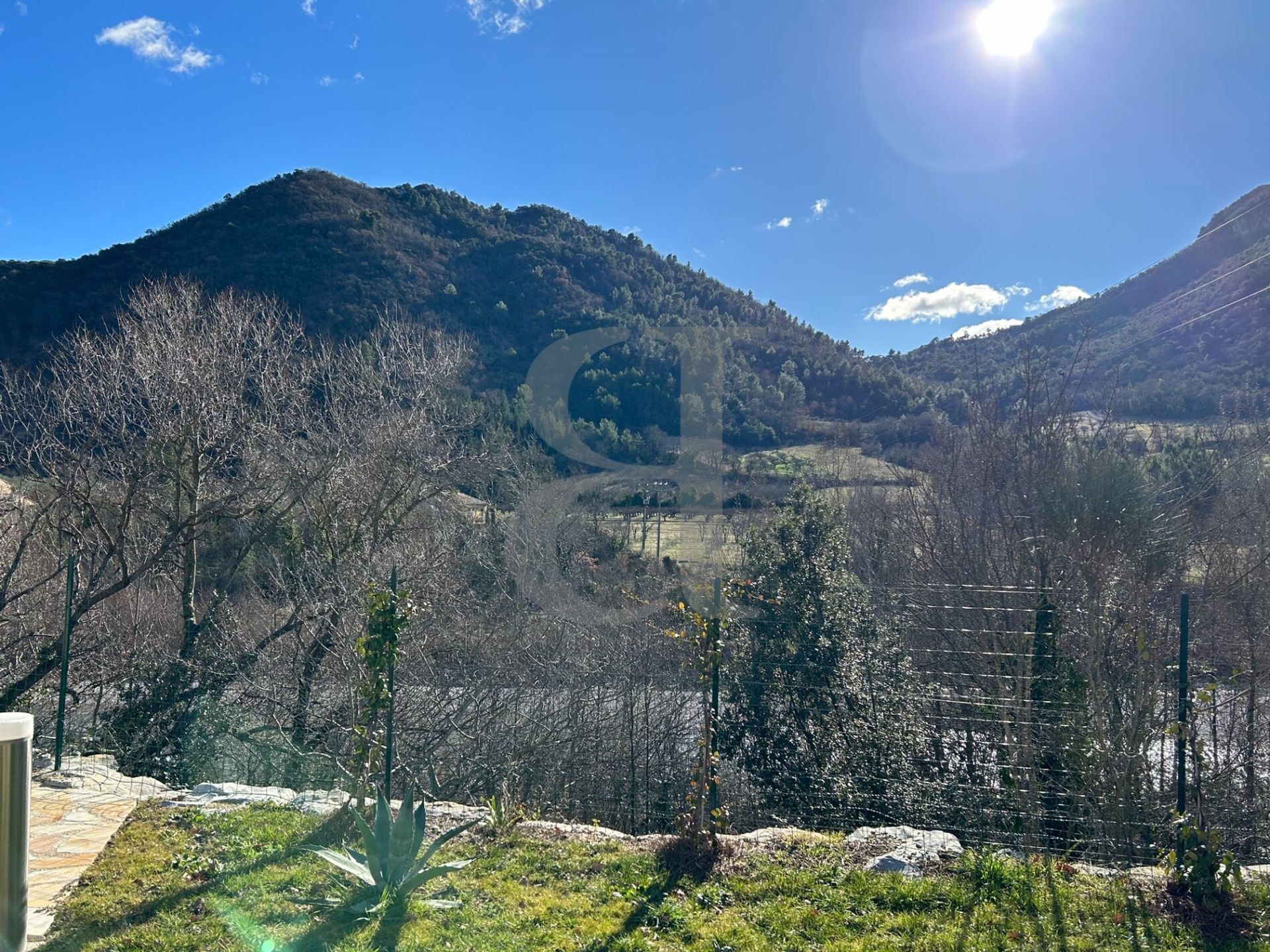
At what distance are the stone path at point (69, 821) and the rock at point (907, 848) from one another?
4.15 meters

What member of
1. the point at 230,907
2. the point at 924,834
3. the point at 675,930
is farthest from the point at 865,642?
the point at 230,907

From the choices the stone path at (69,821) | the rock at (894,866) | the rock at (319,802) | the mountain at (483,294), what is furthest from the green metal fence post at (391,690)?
the mountain at (483,294)

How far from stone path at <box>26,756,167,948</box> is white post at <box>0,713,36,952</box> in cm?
35

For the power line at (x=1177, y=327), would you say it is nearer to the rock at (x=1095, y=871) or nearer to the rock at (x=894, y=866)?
the rock at (x=1095, y=871)

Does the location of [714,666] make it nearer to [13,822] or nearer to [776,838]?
[776,838]

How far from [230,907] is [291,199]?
48.4 metres

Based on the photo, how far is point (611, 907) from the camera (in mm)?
4062

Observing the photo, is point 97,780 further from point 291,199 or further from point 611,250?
point 611,250

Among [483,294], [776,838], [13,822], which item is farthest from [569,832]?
[483,294]

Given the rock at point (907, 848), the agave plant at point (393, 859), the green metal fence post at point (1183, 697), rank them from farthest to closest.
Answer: the rock at point (907, 848)
the green metal fence post at point (1183, 697)
the agave plant at point (393, 859)

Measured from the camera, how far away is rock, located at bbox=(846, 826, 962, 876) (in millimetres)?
4465

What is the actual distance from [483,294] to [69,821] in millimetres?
41344

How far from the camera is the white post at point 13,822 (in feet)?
10.3

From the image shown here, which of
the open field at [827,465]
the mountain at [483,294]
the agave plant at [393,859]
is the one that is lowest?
the agave plant at [393,859]
